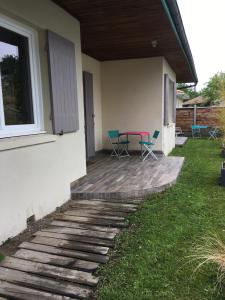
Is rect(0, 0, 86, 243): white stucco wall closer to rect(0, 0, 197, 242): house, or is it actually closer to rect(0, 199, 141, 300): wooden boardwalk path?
rect(0, 0, 197, 242): house

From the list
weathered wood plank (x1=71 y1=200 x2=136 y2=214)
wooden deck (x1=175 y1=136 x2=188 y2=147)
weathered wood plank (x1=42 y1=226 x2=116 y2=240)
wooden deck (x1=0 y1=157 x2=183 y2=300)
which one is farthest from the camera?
wooden deck (x1=175 y1=136 x2=188 y2=147)

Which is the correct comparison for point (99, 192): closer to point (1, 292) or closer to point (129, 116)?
point (1, 292)

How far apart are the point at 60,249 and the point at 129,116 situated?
17.3 ft

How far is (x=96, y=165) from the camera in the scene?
599 cm

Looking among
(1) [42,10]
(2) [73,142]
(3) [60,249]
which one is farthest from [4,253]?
(1) [42,10]

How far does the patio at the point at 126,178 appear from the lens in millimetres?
4051

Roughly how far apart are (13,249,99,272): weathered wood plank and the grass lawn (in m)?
0.13

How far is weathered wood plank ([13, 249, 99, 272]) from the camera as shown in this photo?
2354 mm

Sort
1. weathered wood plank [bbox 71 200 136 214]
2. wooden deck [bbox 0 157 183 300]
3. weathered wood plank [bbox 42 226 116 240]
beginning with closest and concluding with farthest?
wooden deck [bbox 0 157 183 300] → weathered wood plank [bbox 42 226 116 240] → weathered wood plank [bbox 71 200 136 214]

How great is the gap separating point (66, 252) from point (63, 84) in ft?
7.59

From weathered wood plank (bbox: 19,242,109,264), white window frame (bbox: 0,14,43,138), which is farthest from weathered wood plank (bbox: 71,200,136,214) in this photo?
white window frame (bbox: 0,14,43,138)

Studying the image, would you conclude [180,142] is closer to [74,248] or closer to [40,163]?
[40,163]

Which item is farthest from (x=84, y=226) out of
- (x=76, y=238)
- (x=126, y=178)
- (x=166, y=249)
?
(x=126, y=178)

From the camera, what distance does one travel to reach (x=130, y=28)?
470cm
